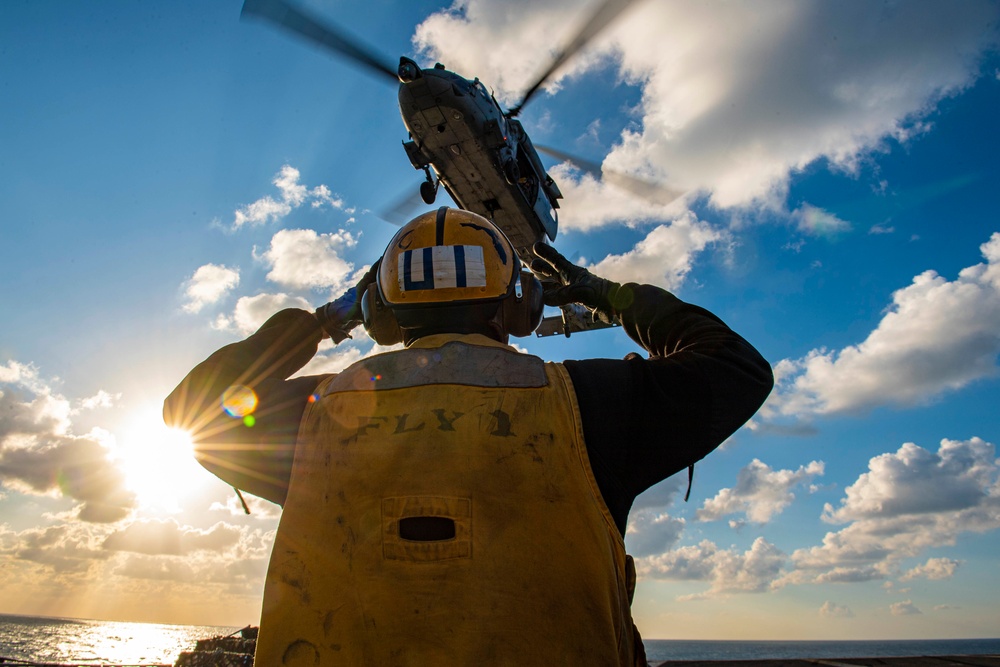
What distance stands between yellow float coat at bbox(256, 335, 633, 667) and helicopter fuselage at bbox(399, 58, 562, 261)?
14304mm

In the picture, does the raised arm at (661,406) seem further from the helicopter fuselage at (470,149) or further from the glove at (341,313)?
the helicopter fuselage at (470,149)

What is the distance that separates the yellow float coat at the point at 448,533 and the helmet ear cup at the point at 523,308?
0.53 meters

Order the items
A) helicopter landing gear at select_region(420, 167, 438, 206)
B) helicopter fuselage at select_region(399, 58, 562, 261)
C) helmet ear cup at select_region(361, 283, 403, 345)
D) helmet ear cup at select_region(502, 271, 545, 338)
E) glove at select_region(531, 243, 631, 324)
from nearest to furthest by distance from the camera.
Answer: helmet ear cup at select_region(502, 271, 545, 338) → helmet ear cup at select_region(361, 283, 403, 345) → glove at select_region(531, 243, 631, 324) → helicopter fuselage at select_region(399, 58, 562, 261) → helicopter landing gear at select_region(420, 167, 438, 206)

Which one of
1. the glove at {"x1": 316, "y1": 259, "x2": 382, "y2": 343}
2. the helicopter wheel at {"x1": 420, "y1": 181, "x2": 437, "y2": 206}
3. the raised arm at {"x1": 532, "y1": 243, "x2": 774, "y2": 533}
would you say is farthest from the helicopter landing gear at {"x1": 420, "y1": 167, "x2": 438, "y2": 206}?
the raised arm at {"x1": 532, "y1": 243, "x2": 774, "y2": 533}

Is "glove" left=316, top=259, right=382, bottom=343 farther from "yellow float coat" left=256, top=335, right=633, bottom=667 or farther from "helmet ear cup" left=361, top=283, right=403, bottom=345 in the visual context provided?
"yellow float coat" left=256, top=335, right=633, bottom=667

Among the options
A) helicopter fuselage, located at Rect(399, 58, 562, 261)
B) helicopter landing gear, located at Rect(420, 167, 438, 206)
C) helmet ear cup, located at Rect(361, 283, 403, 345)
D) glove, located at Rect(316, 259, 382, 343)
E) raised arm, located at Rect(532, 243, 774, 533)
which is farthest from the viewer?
helicopter landing gear, located at Rect(420, 167, 438, 206)

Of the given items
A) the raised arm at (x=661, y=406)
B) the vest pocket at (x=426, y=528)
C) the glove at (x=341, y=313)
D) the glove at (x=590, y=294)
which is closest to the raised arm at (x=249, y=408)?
the glove at (x=341, y=313)

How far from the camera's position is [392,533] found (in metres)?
1.65

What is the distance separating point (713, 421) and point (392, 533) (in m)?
1.11

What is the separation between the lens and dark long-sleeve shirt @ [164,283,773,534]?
1.85 m

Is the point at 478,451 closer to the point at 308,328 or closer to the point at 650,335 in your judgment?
the point at 650,335

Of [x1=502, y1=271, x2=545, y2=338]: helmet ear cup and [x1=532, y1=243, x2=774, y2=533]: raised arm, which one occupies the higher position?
[x1=502, y1=271, x2=545, y2=338]: helmet ear cup

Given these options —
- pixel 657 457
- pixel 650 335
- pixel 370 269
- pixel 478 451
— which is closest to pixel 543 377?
pixel 478 451

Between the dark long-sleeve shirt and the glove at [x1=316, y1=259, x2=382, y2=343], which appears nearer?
the dark long-sleeve shirt
